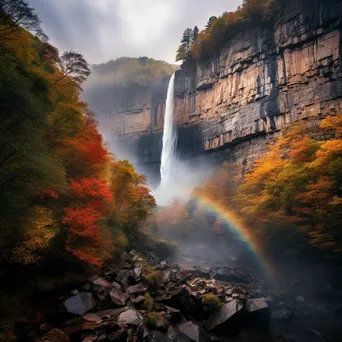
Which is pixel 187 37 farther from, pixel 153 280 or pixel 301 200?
pixel 153 280

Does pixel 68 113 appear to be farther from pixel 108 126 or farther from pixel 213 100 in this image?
pixel 108 126

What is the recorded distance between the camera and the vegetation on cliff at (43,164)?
28.3 feet

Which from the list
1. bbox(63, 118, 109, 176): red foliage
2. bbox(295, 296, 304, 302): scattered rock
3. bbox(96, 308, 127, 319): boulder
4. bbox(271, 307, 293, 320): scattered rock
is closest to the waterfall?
bbox(295, 296, 304, 302): scattered rock

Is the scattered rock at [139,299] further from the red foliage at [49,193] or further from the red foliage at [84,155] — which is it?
the red foliage at [84,155]

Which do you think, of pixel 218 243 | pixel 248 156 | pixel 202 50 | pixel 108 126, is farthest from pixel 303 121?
pixel 108 126

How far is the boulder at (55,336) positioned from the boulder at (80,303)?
4.48ft

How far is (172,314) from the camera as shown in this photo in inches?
468

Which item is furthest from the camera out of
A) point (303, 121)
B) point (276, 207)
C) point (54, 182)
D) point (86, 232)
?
point (303, 121)

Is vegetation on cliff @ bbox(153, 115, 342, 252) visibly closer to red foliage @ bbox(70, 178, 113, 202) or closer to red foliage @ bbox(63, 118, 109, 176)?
red foliage @ bbox(70, 178, 113, 202)

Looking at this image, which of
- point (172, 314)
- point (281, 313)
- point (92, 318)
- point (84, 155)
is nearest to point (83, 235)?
point (92, 318)

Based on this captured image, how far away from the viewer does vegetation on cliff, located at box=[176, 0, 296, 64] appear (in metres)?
43.1

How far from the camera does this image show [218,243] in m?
36.9

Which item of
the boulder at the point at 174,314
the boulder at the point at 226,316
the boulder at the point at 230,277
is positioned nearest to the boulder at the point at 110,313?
the boulder at the point at 174,314

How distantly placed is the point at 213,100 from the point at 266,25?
16.5 m
